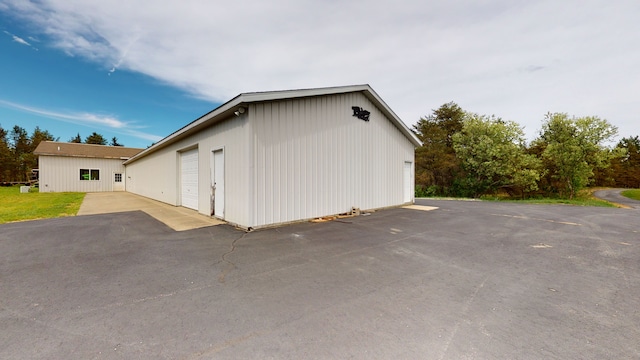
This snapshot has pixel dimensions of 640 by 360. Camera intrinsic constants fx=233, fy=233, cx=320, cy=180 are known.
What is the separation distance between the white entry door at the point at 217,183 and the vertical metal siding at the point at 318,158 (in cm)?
188

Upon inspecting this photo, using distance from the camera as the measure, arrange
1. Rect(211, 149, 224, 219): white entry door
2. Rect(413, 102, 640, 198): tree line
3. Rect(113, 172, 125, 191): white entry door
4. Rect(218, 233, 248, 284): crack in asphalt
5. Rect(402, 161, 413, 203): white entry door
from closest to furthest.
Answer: Rect(218, 233, 248, 284): crack in asphalt < Rect(211, 149, 224, 219): white entry door < Rect(402, 161, 413, 203): white entry door < Rect(413, 102, 640, 198): tree line < Rect(113, 172, 125, 191): white entry door

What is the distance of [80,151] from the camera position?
21.3 m

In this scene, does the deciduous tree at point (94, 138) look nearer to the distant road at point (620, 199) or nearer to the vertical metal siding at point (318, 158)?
the vertical metal siding at point (318, 158)

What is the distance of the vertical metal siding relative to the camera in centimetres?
648

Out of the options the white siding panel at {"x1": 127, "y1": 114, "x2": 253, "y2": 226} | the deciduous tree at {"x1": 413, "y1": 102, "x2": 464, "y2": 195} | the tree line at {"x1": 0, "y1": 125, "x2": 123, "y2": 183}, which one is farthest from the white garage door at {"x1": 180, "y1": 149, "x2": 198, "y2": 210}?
the tree line at {"x1": 0, "y1": 125, "x2": 123, "y2": 183}

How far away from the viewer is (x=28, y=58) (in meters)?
11.6

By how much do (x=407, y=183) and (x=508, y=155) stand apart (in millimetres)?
14091

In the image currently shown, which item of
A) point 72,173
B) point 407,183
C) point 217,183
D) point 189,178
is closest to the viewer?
point 217,183

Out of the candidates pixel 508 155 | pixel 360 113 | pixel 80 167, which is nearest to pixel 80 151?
pixel 80 167

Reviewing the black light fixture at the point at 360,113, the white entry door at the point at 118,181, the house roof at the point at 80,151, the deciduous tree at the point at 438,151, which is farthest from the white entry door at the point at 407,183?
the white entry door at the point at 118,181

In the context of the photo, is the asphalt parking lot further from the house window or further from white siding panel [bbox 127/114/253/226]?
the house window

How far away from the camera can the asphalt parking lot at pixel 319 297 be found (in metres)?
1.90

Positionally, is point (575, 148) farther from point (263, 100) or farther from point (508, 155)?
point (263, 100)

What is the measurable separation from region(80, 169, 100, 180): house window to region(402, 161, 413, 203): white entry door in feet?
86.7
